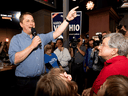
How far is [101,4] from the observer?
6297 mm

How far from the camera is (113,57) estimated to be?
114 centimetres

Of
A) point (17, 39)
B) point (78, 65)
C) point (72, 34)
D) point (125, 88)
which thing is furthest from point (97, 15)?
point (125, 88)

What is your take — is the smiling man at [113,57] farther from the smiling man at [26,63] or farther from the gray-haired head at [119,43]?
the smiling man at [26,63]

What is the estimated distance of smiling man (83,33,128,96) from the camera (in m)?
0.98

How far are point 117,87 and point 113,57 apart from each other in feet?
2.13

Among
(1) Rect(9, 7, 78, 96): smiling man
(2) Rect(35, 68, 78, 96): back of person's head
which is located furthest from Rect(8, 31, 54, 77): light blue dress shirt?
(2) Rect(35, 68, 78, 96): back of person's head

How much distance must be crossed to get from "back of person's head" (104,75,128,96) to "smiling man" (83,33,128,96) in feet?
1.25

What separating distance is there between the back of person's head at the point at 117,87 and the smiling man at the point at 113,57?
38 cm

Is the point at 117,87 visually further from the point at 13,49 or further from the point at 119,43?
the point at 13,49

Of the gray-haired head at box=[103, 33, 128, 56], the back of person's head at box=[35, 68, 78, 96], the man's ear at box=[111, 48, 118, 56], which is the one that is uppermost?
the gray-haired head at box=[103, 33, 128, 56]

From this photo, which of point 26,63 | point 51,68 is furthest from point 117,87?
point 26,63

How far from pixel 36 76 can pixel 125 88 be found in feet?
3.52

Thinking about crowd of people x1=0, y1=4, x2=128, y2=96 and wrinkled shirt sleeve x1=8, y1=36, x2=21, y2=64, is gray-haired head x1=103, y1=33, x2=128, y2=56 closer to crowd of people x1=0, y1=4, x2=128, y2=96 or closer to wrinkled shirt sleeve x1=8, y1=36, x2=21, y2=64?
crowd of people x1=0, y1=4, x2=128, y2=96

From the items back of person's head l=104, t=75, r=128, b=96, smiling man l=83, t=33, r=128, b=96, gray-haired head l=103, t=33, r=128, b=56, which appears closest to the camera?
back of person's head l=104, t=75, r=128, b=96
